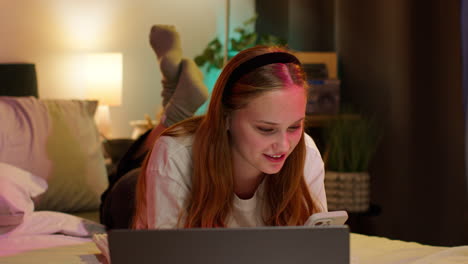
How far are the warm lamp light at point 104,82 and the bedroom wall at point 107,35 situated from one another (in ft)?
0.24

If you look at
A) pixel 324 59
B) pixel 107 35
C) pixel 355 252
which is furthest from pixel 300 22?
pixel 355 252

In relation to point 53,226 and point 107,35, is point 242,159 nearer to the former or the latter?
point 53,226

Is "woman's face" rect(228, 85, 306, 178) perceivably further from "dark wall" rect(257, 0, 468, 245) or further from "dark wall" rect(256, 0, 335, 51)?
"dark wall" rect(256, 0, 335, 51)

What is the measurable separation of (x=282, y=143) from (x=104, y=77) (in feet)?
6.74

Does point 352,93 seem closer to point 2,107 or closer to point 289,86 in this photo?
point 2,107

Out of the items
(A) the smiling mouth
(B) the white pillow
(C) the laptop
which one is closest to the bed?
(B) the white pillow

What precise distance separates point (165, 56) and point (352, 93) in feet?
4.29

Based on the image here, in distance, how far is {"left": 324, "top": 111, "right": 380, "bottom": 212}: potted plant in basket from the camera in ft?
9.76

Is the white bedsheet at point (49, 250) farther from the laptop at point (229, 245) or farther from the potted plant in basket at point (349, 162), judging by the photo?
the potted plant in basket at point (349, 162)

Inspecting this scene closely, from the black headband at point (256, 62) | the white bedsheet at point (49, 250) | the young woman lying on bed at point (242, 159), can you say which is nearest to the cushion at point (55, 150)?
the white bedsheet at point (49, 250)

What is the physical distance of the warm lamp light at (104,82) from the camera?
10.3ft

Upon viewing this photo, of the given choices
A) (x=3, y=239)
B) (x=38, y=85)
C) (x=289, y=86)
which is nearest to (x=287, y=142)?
(x=289, y=86)

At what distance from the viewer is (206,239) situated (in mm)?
791

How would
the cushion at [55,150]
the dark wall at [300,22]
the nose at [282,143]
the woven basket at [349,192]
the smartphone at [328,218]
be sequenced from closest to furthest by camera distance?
the smartphone at [328,218] → the nose at [282,143] → the cushion at [55,150] → the woven basket at [349,192] → the dark wall at [300,22]
